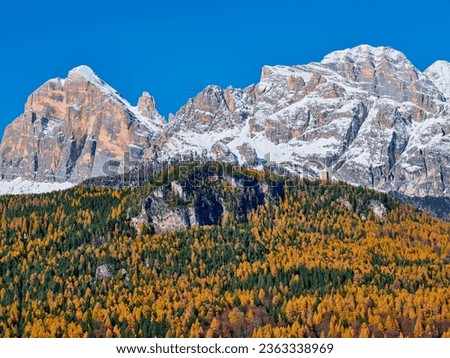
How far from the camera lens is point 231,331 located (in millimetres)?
188125
